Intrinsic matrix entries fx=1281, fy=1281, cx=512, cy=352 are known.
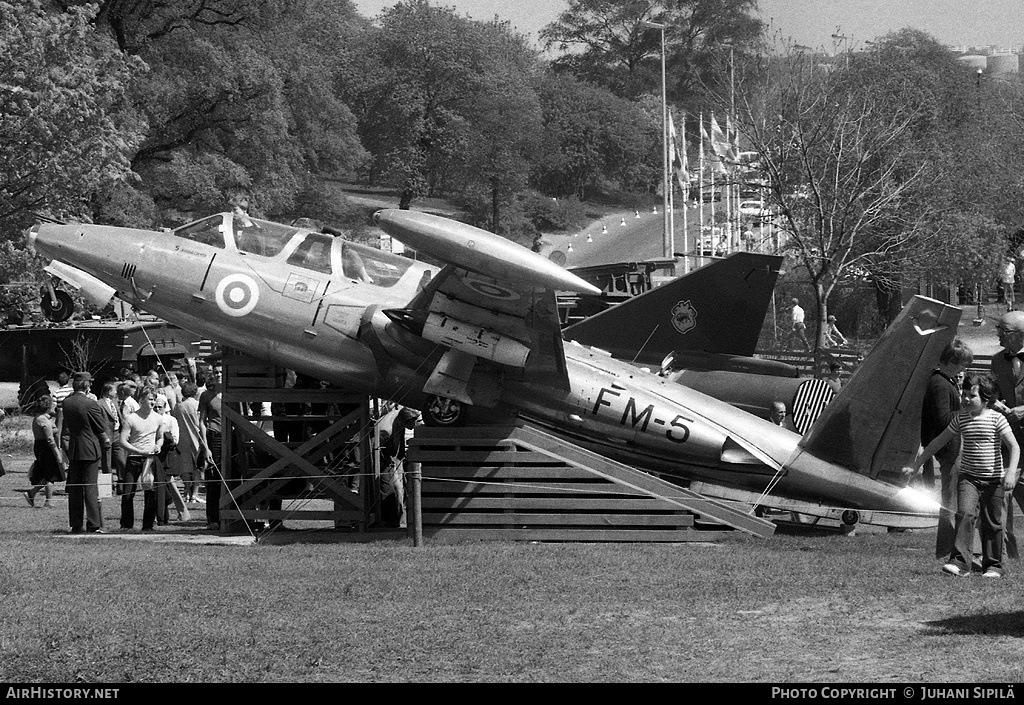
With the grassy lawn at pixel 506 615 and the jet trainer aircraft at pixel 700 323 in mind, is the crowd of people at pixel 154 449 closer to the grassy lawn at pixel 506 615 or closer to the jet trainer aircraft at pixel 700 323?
the grassy lawn at pixel 506 615

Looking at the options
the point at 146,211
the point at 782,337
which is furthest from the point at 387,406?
the point at 146,211

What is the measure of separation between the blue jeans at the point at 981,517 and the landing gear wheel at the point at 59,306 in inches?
737

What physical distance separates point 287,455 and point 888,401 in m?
7.17

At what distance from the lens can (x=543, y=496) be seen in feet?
49.3

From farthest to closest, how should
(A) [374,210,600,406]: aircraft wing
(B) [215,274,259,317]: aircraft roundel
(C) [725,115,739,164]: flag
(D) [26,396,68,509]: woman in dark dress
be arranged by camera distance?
(C) [725,115,739,164]: flag
(D) [26,396,68,509]: woman in dark dress
(B) [215,274,259,317]: aircraft roundel
(A) [374,210,600,406]: aircraft wing

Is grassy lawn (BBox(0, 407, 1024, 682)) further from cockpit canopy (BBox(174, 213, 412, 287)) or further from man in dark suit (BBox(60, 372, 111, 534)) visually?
cockpit canopy (BBox(174, 213, 412, 287))

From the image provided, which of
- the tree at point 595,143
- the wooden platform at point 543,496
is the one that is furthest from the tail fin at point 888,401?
the tree at point 595,143

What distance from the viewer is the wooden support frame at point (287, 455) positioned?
15836mm

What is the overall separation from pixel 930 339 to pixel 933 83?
53.9 m

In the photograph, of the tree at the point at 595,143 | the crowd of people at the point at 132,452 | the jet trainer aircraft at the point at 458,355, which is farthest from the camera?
the tree at the point at 595,143

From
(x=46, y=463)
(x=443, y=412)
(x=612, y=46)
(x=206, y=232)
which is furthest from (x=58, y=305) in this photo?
(x=612, y=46)

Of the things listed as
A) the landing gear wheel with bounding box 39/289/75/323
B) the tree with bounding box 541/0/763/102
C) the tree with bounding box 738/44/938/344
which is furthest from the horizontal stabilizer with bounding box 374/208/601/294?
the tree with bounding box 541/0/763/102

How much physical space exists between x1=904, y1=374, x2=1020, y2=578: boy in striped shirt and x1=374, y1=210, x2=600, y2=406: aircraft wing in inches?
172

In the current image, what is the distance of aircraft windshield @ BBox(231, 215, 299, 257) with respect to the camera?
629 inches
